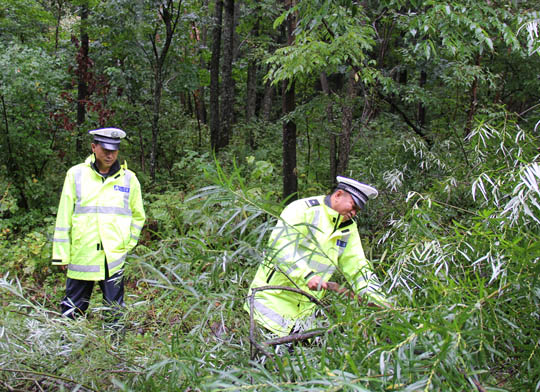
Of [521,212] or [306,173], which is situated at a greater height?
[521,212]

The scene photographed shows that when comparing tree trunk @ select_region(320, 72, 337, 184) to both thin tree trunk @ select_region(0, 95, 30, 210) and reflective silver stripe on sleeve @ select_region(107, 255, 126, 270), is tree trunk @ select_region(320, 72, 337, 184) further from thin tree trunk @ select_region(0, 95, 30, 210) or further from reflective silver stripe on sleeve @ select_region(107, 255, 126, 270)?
thin tree trunk @ select_region(0, 95, 30, 210)

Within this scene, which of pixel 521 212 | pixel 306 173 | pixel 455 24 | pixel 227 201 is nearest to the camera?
pixel 227 201

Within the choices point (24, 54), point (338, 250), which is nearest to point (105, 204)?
point (338, 250)

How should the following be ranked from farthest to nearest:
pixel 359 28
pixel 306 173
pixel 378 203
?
pixel 306 173 → pixel 378 203 → pixel 359 28

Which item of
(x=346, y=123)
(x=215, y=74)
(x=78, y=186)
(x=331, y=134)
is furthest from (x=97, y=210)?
(x=215, y=74)

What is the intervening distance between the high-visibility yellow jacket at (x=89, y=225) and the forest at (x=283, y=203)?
33cm

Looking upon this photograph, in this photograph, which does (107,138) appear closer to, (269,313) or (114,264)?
(114,264)

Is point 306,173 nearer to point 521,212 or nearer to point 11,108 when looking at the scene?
point 11,108

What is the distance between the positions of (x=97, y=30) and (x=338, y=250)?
24.3ft

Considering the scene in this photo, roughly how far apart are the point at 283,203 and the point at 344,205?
131 centimetres

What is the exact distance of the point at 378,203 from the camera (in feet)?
17.3

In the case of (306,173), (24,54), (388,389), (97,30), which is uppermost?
(97,30)

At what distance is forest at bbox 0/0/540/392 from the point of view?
4.09 feet

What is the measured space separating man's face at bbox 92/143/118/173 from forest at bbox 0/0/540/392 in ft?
2.64
